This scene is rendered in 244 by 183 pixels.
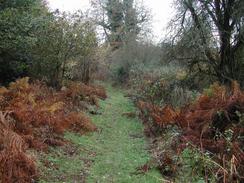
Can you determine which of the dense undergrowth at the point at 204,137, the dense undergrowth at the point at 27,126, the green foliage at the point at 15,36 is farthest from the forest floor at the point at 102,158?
the green foliage at the point at 15,36

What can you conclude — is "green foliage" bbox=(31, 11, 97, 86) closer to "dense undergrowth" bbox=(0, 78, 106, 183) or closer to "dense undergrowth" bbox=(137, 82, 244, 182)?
"dense undergrowth" bbox=(0, 78, 106, 183)

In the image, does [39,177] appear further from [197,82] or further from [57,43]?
[197,82]

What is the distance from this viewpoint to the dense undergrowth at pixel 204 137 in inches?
298

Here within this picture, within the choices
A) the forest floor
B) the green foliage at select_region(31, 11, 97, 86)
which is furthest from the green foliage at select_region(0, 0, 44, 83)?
the forest floor

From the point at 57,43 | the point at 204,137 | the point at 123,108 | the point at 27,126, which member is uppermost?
the point at 57,43

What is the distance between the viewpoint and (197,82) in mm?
22453

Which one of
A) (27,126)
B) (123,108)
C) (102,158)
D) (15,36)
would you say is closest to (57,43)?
(15,36)

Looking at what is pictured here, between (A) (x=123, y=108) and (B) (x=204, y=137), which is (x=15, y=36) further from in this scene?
(A) (x=123, y=108)

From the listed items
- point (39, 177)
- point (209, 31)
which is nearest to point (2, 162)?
point (39, 177)

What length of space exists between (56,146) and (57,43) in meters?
9.18

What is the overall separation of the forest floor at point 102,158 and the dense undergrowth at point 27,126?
403mm

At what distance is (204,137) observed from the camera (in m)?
12.3

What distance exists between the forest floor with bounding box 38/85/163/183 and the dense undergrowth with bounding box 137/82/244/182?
62cm

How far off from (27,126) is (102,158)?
7.25ft
